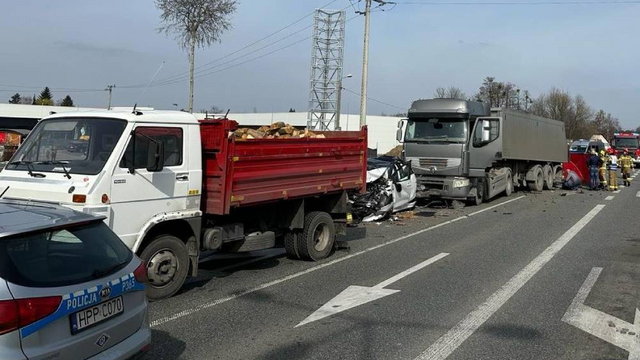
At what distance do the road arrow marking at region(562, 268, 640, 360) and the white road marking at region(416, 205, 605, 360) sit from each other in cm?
76

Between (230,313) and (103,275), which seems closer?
(103,275)

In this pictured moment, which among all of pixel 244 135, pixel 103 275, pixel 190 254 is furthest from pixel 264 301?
pixel 103 275

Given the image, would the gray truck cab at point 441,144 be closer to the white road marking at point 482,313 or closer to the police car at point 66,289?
the white road marking at point 482,313

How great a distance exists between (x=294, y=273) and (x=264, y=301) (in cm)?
158

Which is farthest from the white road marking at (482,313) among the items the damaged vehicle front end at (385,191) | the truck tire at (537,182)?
the truck tire at (537,182)

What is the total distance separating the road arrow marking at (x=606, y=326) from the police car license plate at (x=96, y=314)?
4186mm

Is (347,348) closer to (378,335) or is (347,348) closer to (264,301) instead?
(378,335)

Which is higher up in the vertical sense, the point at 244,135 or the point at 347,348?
the point at 244,135

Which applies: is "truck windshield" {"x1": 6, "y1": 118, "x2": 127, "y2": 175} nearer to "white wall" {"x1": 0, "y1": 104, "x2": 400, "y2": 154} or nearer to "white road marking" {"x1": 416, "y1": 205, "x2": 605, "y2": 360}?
"white road marking" {"x1": 416, "y1": 205, "x2": 605, "y2": 360}

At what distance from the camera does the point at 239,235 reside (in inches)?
300

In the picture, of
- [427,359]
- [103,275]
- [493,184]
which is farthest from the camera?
[493,184]

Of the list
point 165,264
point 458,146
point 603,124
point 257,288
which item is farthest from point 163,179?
point 603,124

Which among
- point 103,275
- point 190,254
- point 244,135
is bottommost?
point 190,254

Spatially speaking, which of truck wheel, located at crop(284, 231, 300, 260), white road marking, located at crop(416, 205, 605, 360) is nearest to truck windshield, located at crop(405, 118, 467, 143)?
white road marking, located at crop(416, 205, 605, 360)
